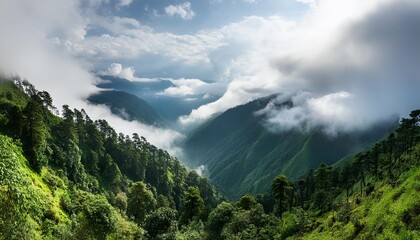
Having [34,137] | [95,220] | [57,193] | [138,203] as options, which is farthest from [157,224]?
[34,137]

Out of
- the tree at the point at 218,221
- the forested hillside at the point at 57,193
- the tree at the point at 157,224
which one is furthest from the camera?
the tree at the point at 218,221

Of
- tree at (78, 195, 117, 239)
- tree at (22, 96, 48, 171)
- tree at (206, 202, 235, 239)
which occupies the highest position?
tree at (22, 96, 48, 171)

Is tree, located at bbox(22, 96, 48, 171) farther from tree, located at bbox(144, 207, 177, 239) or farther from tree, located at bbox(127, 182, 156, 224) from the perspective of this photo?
tree, located at bbox(144, 207, 177, 239)

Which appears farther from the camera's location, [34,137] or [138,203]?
[34,137]

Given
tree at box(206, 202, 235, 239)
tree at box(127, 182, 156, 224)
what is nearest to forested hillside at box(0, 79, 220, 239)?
tree at box(127, 182, 156, 224)

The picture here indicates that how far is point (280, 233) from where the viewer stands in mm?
78188

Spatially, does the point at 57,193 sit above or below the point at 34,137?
below

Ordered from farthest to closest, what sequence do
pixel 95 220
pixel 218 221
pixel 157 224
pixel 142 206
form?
pixel 142 206, pixel 218 221, pixel 157 224, pixel 95 220

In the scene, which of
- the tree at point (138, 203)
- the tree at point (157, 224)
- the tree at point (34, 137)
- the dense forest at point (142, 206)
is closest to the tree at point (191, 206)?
the dense forest at point (142, 206)

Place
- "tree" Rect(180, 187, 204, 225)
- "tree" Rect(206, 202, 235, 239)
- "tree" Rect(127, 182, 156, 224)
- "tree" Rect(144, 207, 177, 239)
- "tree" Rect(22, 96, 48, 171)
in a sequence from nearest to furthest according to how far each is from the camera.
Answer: "tree" Rect(144, 207, 177, 239) → "tree" Rect(206, 202, 235, 239) → "tree" Rect(127, 182, 156, 224) → "tree" Rect(22, 96, 48, 171) → "tree" Rect(180, 187, 204, 225)

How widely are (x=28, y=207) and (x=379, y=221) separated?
109ft

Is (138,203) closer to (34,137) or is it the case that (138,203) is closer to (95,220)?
(34,137)

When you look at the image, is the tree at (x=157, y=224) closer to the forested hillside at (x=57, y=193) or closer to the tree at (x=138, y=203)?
Result: the forested hillside at (x=57, y=193)

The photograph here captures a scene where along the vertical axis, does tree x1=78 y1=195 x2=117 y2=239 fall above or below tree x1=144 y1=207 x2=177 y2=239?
above
